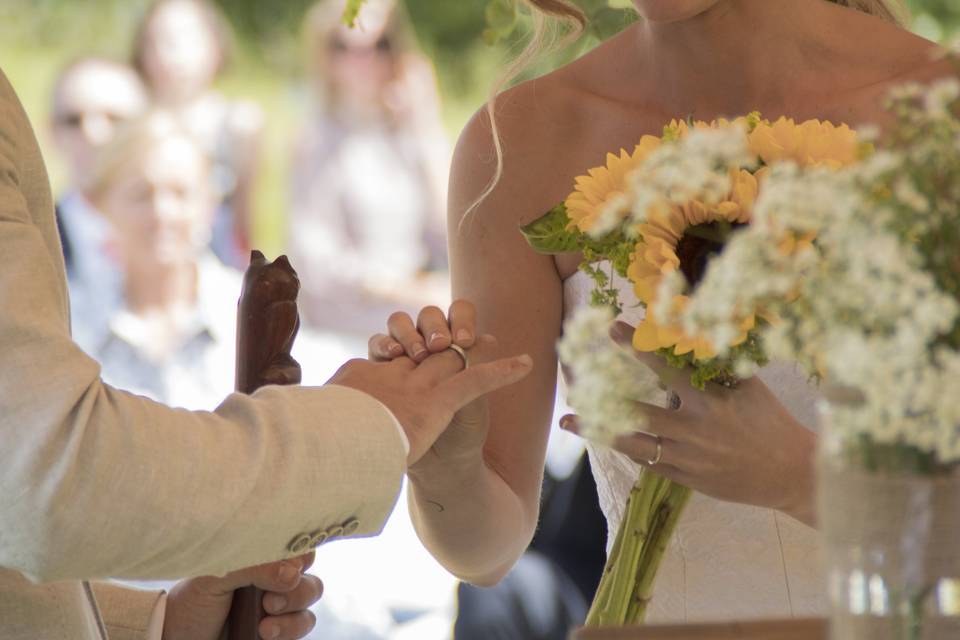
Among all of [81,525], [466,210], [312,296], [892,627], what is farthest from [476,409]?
[312,296]

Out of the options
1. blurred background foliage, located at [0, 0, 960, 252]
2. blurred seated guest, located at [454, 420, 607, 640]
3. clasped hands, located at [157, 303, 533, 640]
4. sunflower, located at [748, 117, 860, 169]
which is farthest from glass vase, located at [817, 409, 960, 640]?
blurred background foliage, located at [0, 0, 960, 252]

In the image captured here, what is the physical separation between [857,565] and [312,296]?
3.14m

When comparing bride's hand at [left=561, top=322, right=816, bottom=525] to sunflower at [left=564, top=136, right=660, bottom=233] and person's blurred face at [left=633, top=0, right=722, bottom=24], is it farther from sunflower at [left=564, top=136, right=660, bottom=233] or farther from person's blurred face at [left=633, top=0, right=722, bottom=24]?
person's blurred face at [left=633, top=0, right=722, bottom=24]

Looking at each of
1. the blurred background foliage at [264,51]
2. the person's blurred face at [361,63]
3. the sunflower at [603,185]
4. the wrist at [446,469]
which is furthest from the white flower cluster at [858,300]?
the person's blurred face at [361,63]

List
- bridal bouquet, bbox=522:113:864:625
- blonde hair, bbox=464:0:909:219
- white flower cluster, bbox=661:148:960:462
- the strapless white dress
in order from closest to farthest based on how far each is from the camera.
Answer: white flower cluster, bbox=661:148:960:462 → bridal bouquet, bbox=522:113:864:625 → the strapless white dress → blonde hair, bbox=464:0:909:219

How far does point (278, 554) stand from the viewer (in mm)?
1145

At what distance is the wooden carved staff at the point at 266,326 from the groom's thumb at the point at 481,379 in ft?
0.52

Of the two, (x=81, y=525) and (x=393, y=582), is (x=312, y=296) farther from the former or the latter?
(x=81, y=525)

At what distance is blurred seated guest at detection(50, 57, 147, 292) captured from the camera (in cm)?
372

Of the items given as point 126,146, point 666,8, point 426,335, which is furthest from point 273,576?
point 126,146

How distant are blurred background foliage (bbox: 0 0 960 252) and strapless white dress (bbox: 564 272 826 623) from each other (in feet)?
6.64

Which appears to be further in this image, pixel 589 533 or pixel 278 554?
pixel 589 533

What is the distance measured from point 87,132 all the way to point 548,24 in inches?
86.6

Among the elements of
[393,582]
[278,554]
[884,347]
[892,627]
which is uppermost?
[884,347]
